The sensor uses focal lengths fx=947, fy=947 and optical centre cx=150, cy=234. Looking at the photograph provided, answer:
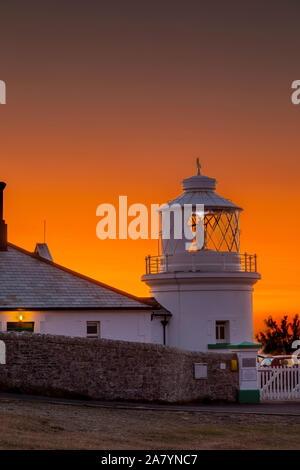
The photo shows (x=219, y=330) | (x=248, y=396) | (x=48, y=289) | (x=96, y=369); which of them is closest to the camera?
(x=96, y=369)

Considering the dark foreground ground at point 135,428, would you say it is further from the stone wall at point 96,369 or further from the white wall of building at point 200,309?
the white wall of building at point 200,309

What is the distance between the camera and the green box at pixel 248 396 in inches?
1247

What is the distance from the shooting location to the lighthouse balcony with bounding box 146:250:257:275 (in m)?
40.3

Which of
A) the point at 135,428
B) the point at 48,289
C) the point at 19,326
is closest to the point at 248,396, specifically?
the point at 19,326

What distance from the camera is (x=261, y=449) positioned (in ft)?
65.4

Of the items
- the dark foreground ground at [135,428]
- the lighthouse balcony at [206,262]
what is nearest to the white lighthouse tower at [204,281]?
the lighthouse balcony at [206,262]

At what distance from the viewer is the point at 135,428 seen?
22.0m

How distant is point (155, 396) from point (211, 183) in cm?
1495

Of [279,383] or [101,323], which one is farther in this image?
[101,323]

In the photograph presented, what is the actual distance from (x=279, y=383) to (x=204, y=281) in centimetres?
804

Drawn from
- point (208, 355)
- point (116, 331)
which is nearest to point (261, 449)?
point (208, 355)

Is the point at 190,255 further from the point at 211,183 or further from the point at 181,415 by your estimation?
the point at 181,415

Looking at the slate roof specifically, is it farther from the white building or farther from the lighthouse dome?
the lighthouse dome

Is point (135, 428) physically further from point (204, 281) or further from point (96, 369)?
point (204, 281)
